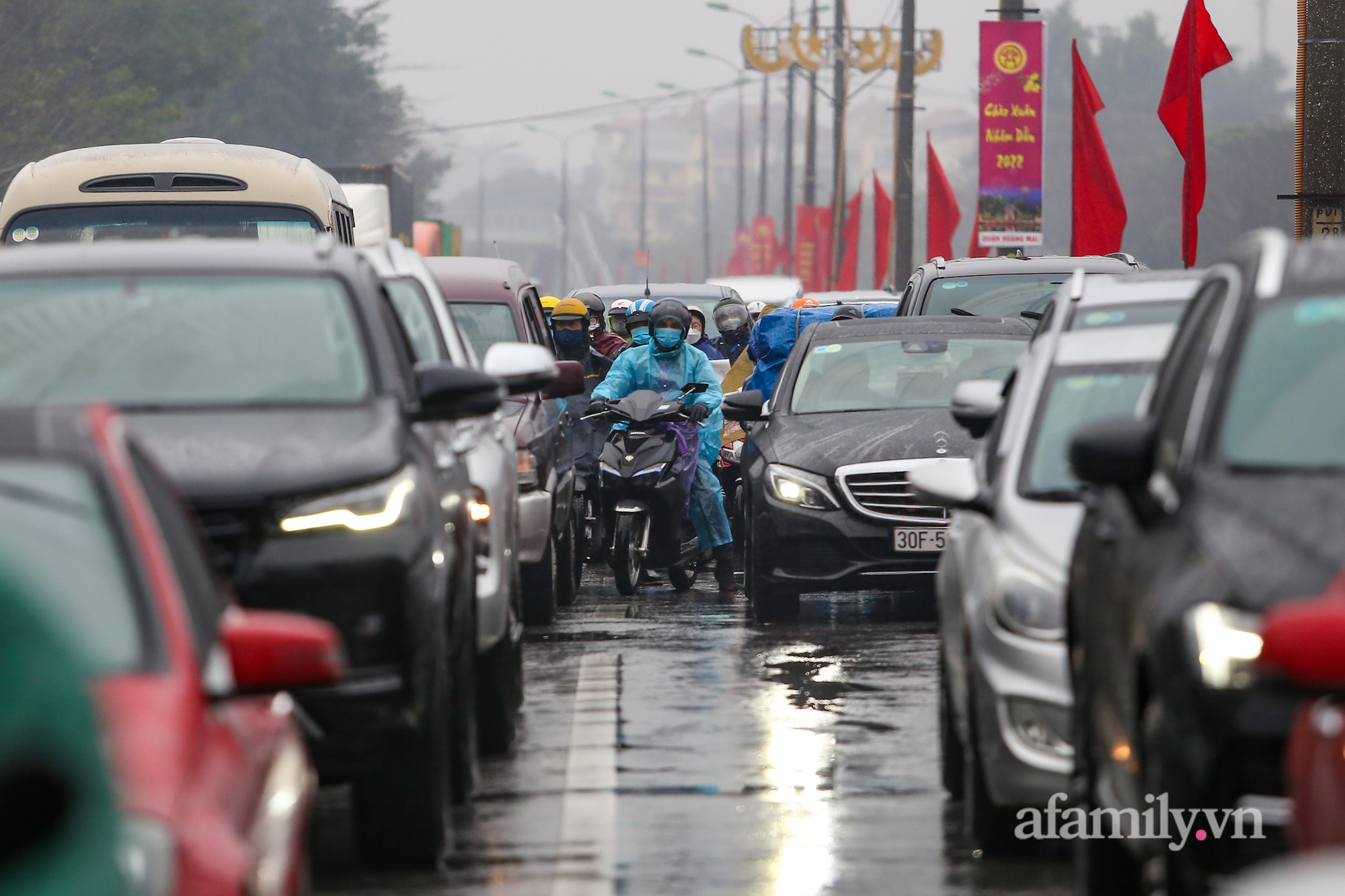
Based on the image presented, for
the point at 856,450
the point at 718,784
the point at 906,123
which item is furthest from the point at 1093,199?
the point at 718,784

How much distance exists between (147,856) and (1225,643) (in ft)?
Answer: 6.55

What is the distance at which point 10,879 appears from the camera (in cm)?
282

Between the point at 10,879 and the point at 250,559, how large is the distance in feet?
10.8

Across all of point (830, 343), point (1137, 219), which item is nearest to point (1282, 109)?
point (1137, 219)

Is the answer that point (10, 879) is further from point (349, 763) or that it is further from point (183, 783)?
point (349, 763)

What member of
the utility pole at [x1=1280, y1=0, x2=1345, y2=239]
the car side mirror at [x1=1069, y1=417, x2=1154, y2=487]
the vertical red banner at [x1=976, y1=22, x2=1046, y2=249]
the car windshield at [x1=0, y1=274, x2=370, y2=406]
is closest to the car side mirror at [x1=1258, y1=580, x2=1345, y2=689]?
the car side mirror at [x1=1069, y1=417, x2=1154, y2=487]

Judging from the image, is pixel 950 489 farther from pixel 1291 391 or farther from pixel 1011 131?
pixel 1011 131

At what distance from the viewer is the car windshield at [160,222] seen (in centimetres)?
1560

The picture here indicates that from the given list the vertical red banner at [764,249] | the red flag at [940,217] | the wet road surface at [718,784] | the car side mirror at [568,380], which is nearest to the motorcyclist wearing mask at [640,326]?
the car side mirror at [568,380]

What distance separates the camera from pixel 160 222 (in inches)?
622

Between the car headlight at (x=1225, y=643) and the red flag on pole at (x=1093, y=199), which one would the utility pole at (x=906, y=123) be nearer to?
the red flag on pole at (x=1093, y=199)

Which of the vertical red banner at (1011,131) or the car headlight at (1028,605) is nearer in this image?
the car headlight at (1028,605)

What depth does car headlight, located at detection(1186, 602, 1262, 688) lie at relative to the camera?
4.19 m

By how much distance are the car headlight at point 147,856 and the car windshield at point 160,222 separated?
1260cm
